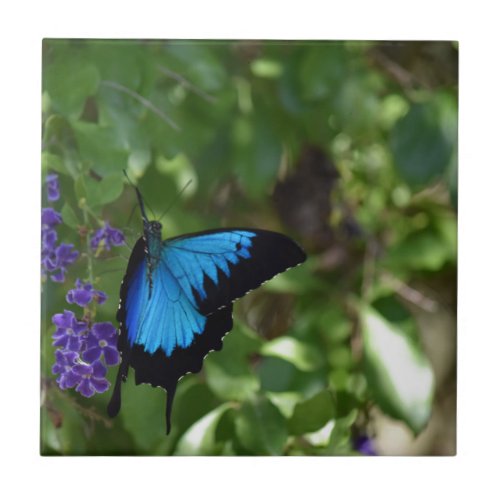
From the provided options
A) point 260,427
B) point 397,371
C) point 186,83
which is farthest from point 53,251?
point 397,371

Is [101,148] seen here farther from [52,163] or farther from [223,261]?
[223,261]

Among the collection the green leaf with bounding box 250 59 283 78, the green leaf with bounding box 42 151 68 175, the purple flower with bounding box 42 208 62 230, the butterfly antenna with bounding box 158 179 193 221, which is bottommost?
the purple flower with bounding box 42 208 62 230

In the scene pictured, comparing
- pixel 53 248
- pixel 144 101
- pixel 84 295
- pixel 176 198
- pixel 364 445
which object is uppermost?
pixel 144 101

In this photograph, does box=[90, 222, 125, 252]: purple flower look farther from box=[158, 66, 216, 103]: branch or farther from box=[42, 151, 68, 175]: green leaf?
box=[158, 66, 216, 103]: branch

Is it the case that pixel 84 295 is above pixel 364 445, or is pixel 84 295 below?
above

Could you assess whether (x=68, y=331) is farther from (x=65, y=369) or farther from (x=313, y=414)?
(x=313, y=414)

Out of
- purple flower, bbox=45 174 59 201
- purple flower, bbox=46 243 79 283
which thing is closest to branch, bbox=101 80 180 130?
purple flower, bbox=45 174 59 201
